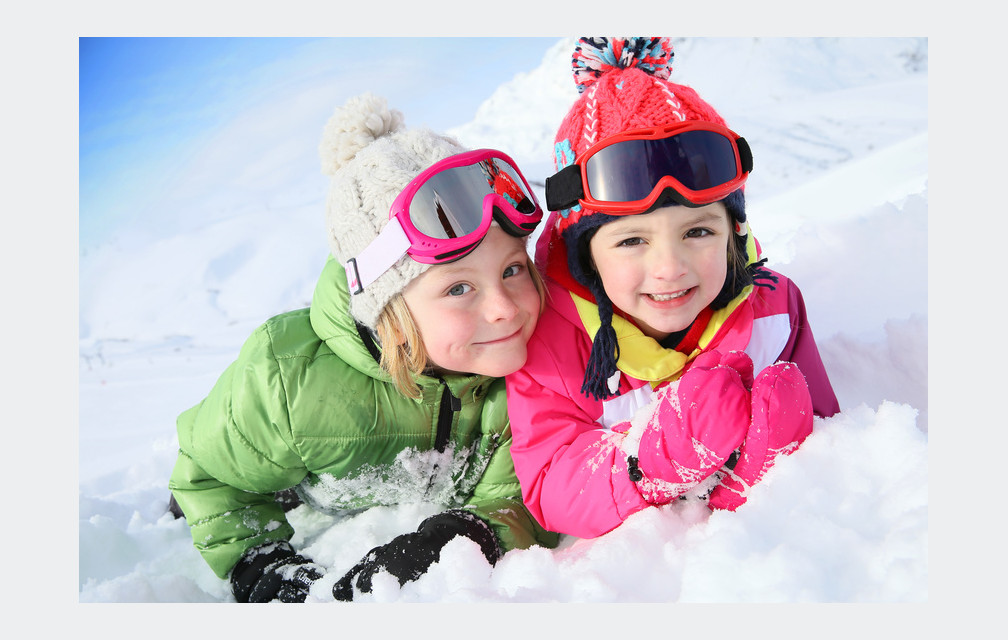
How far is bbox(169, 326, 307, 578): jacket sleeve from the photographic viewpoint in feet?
6.89

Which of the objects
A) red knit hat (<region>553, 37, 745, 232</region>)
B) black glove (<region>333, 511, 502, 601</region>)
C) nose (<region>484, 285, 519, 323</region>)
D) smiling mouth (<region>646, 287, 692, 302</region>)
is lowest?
black glove (<region>333, 511, 502, 601</region>)

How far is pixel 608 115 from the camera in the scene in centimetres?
193

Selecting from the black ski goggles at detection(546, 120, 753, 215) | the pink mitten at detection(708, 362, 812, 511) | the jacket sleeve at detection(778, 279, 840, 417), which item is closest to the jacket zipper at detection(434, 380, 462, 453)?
the black ski goggles at detection(546, 120, 753, 215)

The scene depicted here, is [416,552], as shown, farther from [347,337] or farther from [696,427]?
[696,427]

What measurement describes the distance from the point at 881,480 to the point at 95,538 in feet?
8.37

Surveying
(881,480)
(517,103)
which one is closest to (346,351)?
(881,480)

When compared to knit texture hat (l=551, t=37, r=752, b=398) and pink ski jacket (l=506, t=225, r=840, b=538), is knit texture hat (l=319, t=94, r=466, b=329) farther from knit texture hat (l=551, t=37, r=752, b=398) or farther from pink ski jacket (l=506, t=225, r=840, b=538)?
pink ski jacket (l=506, t=225, r=840, b=538)

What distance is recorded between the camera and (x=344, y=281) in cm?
215

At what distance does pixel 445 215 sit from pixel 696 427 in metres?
0.85

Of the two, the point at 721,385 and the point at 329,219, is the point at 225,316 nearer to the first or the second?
the point at 329,219

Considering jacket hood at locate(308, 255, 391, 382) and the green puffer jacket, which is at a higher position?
jacket hood at locate(308, 255, 391, 382)

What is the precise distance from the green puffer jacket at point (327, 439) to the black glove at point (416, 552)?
0.07 metres

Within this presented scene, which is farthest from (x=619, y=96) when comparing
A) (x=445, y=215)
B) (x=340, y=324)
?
(x=340, y=324)

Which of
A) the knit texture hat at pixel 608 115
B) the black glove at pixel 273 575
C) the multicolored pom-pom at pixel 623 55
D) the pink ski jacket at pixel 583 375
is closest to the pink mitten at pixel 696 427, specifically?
the pink ski jacket at pixel 583 375
